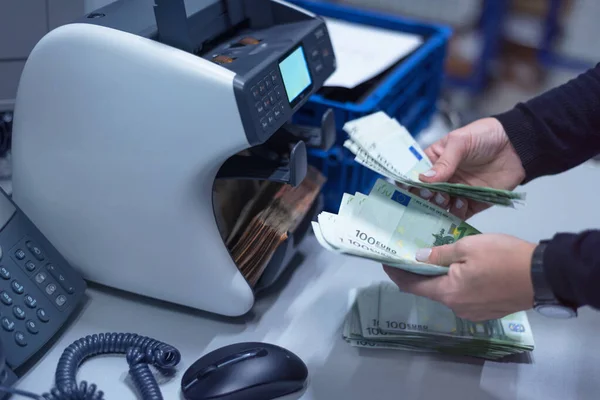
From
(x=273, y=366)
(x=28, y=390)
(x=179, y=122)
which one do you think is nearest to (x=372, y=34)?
(x=179, y=122)

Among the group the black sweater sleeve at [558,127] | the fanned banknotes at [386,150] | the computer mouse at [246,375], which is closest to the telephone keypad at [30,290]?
the computer mouse at [246,375]

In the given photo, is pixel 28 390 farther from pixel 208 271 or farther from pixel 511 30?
pixel 511 30

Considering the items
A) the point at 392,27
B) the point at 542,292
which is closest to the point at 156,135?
the point at 542,292

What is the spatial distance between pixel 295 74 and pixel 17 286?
1.33 ft

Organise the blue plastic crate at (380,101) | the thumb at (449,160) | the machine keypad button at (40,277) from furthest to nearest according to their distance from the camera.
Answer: the blue plastic crate at (380,101) < the thumb at (449,160) < the machine keypad button at (40,277)

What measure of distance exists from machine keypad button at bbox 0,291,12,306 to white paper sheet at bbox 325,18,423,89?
0.56 meters

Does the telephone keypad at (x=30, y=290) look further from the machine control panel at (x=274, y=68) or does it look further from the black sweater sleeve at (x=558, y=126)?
the black sweater sleeve at (x=558, y=126)

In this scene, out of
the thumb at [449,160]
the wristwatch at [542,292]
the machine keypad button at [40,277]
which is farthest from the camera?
the thumb at [449,160]

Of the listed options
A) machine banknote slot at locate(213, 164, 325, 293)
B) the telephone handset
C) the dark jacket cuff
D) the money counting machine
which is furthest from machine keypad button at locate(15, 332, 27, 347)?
the dark jacket cuff

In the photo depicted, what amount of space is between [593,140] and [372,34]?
462 mm

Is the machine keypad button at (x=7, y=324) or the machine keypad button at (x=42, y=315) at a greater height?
the machine keypad button at (x=7, y=324)

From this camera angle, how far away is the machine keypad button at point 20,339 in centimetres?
75

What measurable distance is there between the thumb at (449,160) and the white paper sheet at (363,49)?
19cm

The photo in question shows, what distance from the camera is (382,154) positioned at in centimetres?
92
